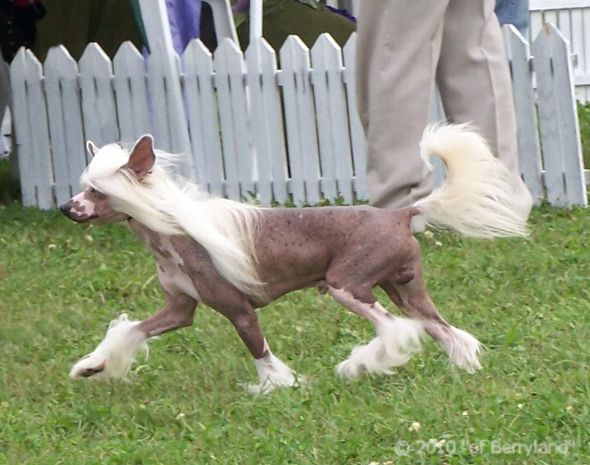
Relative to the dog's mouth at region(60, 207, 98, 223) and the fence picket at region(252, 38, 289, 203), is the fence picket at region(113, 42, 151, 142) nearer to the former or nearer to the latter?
the fence picket at region(252, 38, 289, 203)

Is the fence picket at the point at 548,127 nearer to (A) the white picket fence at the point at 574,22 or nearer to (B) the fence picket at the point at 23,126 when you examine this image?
(B) the fence picket at the point at 23,126

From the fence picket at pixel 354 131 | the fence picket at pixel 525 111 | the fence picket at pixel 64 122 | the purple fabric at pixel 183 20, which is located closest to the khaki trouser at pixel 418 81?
the fence picket at pixel 525 111

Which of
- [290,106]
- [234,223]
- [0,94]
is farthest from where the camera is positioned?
[0,94]

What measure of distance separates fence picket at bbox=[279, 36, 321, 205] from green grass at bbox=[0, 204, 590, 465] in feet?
4.08

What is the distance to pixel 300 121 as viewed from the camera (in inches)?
291

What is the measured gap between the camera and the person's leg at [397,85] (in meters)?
6.11

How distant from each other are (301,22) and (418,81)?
8.38 feet

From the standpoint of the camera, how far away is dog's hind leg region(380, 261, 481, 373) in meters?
4.35

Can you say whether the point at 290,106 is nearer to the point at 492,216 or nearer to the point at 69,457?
the point at 492,216

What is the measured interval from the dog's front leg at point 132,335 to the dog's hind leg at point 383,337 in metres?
0.47

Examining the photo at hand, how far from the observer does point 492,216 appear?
14.3ft

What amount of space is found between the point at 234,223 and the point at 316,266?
11.4 inches

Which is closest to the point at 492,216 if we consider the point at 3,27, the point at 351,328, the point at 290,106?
the point at 351,328

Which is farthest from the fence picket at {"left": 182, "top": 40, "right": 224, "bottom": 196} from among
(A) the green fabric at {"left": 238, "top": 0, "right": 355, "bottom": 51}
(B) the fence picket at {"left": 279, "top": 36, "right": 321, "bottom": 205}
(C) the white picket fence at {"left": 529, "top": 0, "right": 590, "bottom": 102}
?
(C) the white picket fence at {"left": 529, "top": 0, "right": 590, "bottom": 102}
